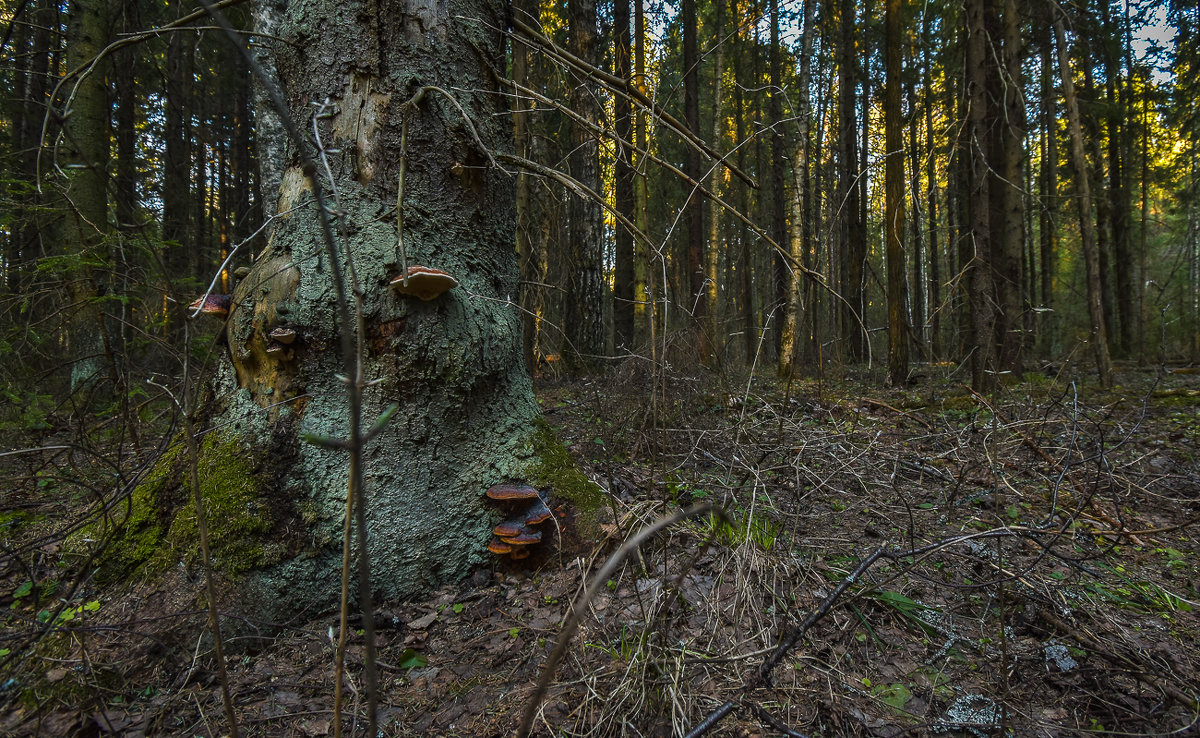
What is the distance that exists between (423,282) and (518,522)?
3.88 feet

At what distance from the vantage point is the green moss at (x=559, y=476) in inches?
97.3

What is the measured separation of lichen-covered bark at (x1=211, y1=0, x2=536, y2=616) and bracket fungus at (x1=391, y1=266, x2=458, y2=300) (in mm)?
81

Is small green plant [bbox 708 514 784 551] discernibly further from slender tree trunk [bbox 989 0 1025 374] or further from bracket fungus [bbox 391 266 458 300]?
slender tree trunk [bbox 989 0 1025 374]

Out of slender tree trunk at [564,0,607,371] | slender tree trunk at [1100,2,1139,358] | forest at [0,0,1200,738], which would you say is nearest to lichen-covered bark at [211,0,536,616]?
forest at [0,0,1200,738]

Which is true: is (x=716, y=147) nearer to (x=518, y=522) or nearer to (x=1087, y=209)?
(x=1087, y=209)

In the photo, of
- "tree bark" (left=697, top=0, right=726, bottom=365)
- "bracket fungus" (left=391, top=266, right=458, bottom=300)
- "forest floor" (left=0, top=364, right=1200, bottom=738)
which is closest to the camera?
"forest floor" (left=0, top=364, right=1200, bottom=738)

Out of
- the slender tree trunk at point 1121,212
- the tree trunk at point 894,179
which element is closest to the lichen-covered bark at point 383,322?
the tree trunk at point 894,179

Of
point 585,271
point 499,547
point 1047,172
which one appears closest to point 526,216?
point 585,271

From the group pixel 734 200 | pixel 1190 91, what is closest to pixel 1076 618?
pixel 1190 91

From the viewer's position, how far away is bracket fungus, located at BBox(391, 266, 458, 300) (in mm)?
2020

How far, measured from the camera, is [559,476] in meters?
2.54

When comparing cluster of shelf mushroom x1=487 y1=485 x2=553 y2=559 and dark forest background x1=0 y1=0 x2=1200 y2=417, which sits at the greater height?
dark forest background x1=0 y1=0 x2=1200 y2=417

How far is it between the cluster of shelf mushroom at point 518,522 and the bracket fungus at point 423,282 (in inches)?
37.9

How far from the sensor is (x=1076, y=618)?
1.95 meters
